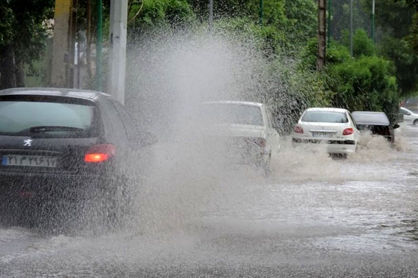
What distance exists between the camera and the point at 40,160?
30.3 ft

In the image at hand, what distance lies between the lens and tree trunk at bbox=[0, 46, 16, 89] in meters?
39.3

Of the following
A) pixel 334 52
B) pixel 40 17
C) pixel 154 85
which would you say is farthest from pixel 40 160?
pixel 334 52

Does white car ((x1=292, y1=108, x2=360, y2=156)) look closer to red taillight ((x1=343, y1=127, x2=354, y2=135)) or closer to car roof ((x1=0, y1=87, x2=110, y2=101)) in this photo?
red taillight ((x1=343, y1=127, x2=354, y2=135))

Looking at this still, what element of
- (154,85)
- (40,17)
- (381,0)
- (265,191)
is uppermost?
(381,0)

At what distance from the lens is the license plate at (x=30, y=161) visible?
9211 mm

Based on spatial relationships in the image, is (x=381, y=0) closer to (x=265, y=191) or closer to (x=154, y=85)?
(x=154, y=85)

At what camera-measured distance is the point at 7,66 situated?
131 ft

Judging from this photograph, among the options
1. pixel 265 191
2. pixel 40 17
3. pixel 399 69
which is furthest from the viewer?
pixel 399 69

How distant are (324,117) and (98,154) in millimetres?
16879

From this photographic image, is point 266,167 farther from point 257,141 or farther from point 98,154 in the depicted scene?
point 98,154


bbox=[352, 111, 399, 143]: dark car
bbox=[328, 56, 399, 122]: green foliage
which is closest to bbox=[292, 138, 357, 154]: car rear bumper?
bbox=[352, 111, 399, 143]: dark car

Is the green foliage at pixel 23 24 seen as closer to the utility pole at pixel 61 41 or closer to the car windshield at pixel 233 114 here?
the utility pole at pixel 61 41

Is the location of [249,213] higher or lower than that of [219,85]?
lower

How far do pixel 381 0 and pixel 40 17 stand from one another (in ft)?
152
